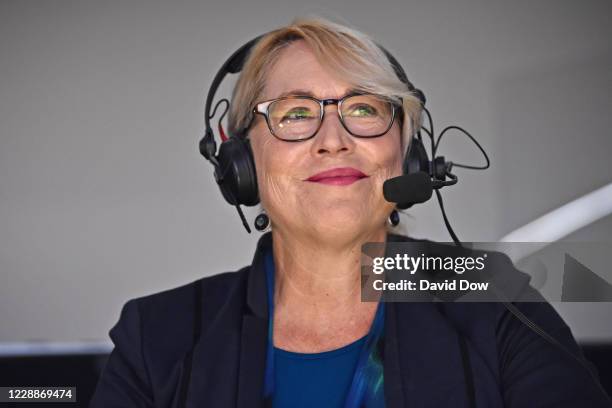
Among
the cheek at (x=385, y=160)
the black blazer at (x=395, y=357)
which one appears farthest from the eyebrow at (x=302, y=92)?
the black blazer at (x=395, y=357)

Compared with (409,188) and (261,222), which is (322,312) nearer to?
(261,222)

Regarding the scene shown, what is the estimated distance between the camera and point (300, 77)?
4.50ft

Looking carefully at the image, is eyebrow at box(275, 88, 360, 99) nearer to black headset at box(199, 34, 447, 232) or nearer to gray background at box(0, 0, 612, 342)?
black headset at box(199, 34, 447, 232)

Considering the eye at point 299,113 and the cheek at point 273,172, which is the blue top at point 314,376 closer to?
the cheek at point 273,172

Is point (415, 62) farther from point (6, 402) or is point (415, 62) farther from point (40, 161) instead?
point (6, 402)

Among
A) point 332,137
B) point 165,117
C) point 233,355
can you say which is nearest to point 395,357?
point 233,355

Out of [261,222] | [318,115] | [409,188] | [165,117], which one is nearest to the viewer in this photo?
[409,188]

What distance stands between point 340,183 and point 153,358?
A: 1.55ft

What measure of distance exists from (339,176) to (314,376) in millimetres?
368

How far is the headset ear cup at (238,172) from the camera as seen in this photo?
53.9 inches

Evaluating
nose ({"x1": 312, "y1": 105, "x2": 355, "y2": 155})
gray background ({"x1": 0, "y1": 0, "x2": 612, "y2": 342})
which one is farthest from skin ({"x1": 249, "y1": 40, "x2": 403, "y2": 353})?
gray background ({"x1": 0, "y1": 0, "x2": 612, "y2": 342})

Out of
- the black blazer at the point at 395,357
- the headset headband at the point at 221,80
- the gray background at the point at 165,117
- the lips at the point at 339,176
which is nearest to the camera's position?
the black blazer at the point at 395,357

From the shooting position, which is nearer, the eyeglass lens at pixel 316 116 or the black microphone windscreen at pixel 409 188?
the black microphone windscreen at pixel 409 188

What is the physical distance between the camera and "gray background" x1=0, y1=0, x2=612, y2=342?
2.52 metres
